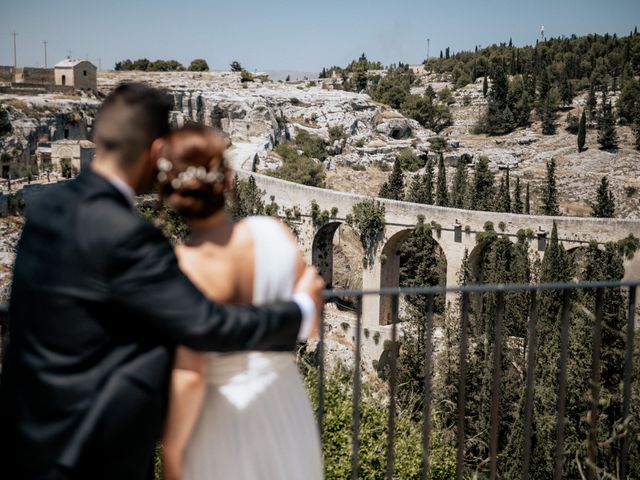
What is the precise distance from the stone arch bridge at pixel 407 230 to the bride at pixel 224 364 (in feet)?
66.1

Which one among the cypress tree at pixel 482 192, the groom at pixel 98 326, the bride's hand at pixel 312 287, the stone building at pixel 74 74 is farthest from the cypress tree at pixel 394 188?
the groom at pixel 98 326

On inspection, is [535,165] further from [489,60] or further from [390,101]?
[489,60]

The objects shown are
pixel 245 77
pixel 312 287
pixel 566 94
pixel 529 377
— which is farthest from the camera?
pixel 566 94

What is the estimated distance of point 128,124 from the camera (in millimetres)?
1412

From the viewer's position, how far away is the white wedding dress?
4.91 feet

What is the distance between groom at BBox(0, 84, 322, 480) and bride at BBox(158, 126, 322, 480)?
79 mm

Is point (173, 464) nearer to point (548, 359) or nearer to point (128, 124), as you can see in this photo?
point (128, 124)

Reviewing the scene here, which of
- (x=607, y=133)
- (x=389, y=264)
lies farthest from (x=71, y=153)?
(x=607, y=133)

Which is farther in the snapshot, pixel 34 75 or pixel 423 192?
pixel 34 75

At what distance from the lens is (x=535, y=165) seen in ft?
154

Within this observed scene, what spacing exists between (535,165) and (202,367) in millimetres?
48270

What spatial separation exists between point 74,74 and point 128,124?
41207 mm

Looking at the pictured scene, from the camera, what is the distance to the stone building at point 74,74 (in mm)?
39031

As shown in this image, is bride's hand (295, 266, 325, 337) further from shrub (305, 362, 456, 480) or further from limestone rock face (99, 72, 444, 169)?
limestone rock face (99, 72, 444, 169)
